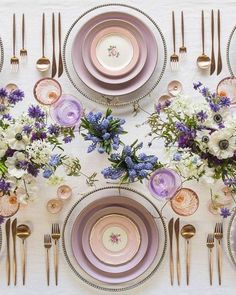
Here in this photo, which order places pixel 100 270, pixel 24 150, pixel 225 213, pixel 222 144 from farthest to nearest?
pixel 100 270 < pixel 225 213 < pixel 24 150 < pixel 222 144

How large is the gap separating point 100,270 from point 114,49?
2.75 feet

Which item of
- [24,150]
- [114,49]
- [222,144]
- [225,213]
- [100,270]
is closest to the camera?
[222,144]

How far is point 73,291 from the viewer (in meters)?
1.88

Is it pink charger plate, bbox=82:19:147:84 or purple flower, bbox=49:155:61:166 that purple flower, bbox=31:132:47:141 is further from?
pink charger plate, bbox=82:19:147:84

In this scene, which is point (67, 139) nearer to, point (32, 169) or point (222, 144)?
point (32, 169)

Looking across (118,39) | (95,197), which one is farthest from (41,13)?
(95,197)

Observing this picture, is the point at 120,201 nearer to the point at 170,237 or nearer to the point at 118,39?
the point at 170,237

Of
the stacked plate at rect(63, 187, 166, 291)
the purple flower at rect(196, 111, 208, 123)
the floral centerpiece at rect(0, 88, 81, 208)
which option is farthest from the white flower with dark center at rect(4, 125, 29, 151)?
the purple flower at rect(196, 111, 208, 123)

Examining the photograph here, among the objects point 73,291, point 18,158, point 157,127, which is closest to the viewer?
point 18,158

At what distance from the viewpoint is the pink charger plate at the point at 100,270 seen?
1.84 metres

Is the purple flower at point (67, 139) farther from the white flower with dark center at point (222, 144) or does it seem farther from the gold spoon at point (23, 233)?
the white flower with dark center at point (222, 144)

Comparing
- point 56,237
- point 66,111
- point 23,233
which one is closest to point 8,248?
point 23,233

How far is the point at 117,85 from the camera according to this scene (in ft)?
6.26

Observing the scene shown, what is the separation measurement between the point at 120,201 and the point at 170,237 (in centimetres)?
23
